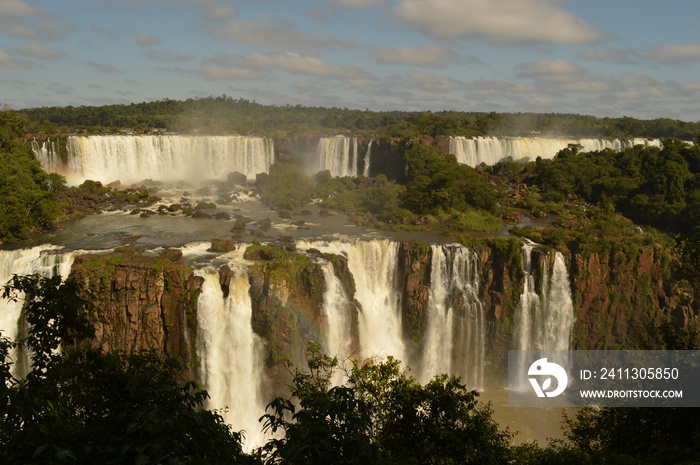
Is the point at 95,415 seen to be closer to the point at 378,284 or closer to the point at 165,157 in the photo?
the point at 378,284

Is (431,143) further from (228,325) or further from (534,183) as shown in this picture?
(228,325)

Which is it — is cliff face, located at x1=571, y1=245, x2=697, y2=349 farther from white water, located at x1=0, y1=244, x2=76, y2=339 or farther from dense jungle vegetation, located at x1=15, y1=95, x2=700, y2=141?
dense jungle vegetation, located at x1=15, y1=95, x2=700, y2=141

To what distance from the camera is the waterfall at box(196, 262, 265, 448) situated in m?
22.0

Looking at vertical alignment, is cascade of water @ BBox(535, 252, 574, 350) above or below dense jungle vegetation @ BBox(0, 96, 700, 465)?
below

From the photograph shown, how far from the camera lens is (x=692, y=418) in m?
12.3

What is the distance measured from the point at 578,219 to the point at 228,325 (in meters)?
25.9

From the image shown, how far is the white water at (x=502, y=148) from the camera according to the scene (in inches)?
2079

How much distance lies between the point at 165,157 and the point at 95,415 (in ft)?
141

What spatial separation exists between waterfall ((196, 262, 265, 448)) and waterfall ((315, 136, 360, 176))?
3022 cm

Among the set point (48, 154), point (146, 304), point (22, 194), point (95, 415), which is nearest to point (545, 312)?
point (146, 304)

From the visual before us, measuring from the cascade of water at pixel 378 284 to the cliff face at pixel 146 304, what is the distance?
24.3 feet

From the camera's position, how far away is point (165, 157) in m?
46.8

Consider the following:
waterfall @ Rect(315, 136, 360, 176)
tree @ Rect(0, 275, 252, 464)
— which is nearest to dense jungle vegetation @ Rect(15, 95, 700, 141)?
waterfall @ Rect(315, 136, 360, 176)

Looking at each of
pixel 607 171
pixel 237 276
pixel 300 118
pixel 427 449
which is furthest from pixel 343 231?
pixel 300 118
